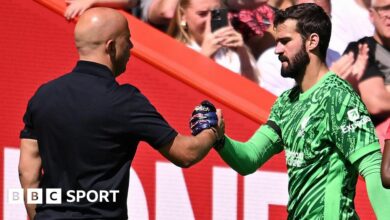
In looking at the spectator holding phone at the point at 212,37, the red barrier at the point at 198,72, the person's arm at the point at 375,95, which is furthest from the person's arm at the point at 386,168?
the spectator holding phone at the point at 212,37

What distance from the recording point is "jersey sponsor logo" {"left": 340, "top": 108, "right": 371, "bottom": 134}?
4.26 metres

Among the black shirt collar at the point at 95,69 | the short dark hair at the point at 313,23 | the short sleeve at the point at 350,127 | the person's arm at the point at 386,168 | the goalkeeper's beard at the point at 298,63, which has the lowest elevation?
the person's arm at the point at 386,168

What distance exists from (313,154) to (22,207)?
2.32m

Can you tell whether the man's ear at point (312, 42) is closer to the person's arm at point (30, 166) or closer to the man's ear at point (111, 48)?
the man's ear at point (111, 48)

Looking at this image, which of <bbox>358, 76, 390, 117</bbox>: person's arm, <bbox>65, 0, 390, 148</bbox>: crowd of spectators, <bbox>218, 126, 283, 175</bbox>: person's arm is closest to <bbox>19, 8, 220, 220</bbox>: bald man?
<bbox>218, 126, 283, 175</bbox>: person's arm

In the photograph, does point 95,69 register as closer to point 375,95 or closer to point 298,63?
point 298,63

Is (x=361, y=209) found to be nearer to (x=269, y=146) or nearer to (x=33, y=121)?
(x=269, y=146)

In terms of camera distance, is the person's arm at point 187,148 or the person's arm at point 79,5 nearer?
the person's arm at point 187,148

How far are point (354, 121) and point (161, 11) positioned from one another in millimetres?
2408

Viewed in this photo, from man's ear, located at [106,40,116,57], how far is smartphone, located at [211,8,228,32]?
2.19 m

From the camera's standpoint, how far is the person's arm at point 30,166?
4.40 m

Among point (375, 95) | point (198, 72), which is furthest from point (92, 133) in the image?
point (375, 95)

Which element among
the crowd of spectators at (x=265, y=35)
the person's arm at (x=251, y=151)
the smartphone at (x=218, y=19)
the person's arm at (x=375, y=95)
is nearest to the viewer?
the person's arm at (x=251, y=151)

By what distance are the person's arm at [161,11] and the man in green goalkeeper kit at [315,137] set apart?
69.5 inches
